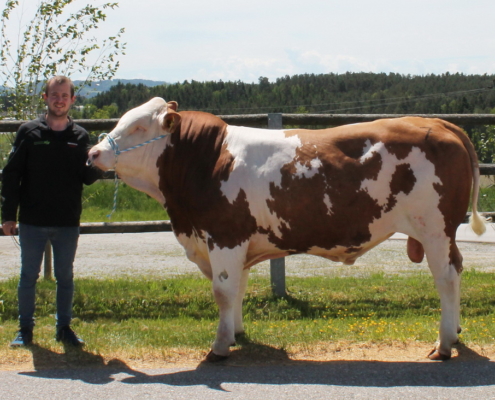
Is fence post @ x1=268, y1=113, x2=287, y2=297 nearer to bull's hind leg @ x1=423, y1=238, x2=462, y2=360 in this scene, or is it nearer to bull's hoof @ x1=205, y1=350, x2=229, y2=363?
bull's hoof @ x1=205, y1=350, x2=229, y2=363

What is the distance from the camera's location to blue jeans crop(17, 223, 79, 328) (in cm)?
514

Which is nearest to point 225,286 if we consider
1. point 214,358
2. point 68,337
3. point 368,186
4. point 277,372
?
point 214,358

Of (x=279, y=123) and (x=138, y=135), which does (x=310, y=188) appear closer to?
(x=138, y=135)

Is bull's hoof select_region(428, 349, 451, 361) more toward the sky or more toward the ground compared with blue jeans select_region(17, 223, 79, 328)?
more toward the ground

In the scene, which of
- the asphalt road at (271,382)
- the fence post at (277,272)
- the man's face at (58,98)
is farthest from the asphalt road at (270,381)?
the fence post at (277,272)

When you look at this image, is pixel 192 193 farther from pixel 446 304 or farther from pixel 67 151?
pixel 446 304

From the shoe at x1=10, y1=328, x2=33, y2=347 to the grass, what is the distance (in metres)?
0.11

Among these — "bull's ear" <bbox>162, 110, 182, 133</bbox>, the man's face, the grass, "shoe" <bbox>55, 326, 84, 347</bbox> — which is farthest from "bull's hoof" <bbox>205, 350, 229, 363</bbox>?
the man's face

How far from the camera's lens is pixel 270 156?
16.0 ft

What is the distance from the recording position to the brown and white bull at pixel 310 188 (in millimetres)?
4719

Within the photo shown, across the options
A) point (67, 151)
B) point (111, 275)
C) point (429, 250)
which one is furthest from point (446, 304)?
point (111, 275)

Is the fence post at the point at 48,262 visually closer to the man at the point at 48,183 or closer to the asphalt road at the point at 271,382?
the man at the point at 48,183

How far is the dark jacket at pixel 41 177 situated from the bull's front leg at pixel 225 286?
4.13ft

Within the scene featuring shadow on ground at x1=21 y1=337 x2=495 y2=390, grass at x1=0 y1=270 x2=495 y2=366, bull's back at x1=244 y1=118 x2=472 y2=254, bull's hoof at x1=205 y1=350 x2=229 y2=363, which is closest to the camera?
shadow on ground at x1=21 y1=337 x2=495 y2=390
